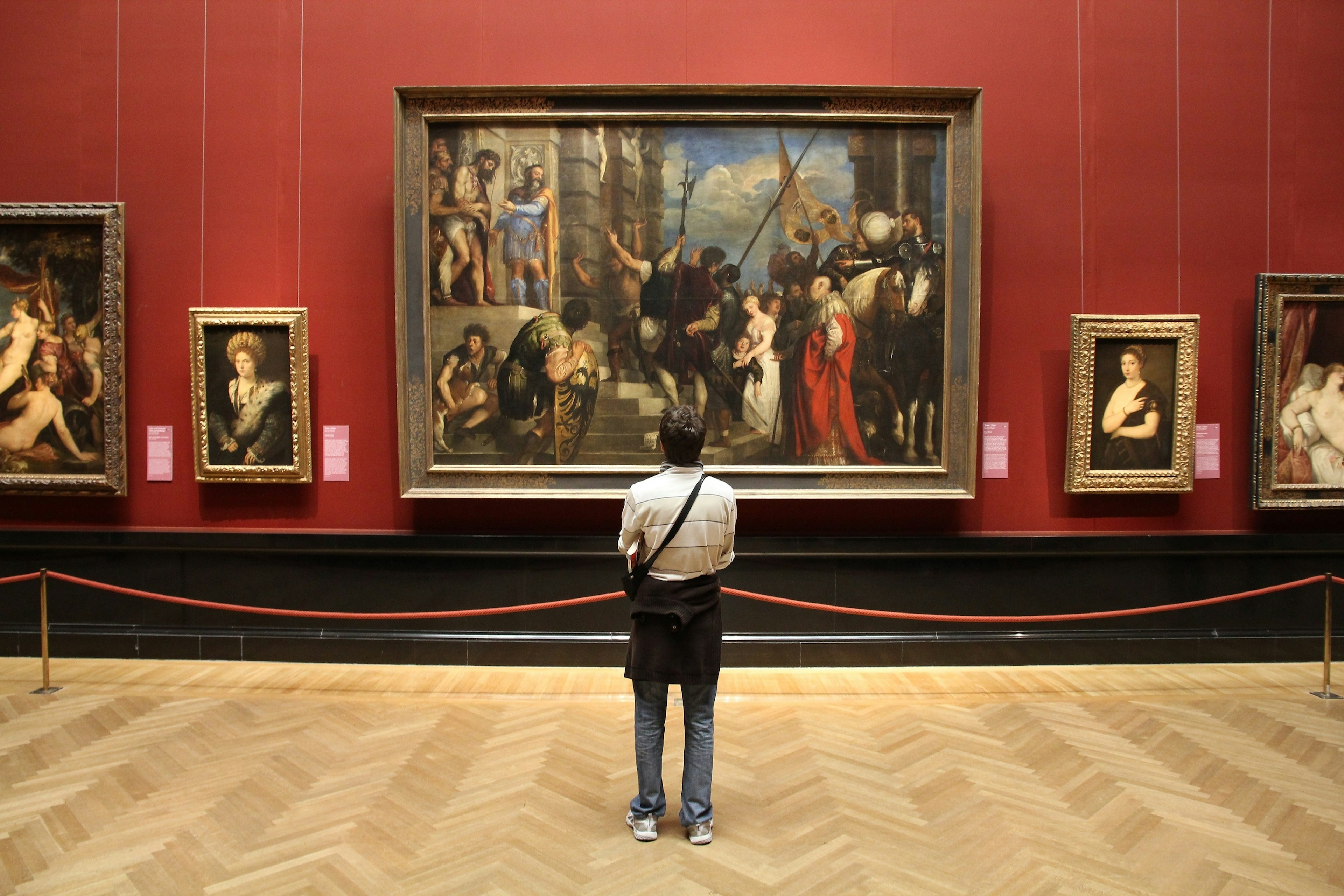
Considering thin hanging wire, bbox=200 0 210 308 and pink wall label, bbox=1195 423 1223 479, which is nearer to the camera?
thin hanging wire, bbox=200 0 210 308

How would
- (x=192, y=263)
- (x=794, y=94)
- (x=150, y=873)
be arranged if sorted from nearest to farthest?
(x=150, y=873), (x=794, y=94), (x=192, y=263)

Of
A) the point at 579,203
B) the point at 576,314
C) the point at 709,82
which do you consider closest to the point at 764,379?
the point at 576,314

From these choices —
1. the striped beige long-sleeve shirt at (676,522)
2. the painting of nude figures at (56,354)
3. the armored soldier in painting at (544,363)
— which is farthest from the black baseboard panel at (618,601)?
the striped beige long-sleeve shirt at (676,522)

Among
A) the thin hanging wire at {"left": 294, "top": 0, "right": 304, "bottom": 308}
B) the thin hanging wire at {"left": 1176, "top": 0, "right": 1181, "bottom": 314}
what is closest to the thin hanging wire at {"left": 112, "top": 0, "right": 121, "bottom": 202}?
the thin hanging wire at {"left": 294, "top": 0, "right": 304, "bottom": 308}

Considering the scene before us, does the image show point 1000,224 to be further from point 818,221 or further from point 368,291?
point 368,291

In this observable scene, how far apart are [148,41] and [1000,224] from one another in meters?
7.66

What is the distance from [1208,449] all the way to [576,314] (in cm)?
573

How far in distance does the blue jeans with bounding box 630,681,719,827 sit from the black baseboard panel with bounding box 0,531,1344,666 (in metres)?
2.70

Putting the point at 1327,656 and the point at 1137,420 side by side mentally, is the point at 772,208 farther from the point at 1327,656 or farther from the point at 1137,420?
the point at 1327,656

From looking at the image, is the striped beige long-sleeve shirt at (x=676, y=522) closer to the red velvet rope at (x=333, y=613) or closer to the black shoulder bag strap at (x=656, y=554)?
the black shoulder bag strap at (x=656, y=554)

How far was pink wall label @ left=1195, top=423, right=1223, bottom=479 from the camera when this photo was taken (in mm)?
6543

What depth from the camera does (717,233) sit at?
6.17 metres

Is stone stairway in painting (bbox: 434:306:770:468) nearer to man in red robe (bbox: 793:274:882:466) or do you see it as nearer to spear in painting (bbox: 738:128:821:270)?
man in red robe (bbox: 793:274:882:466)

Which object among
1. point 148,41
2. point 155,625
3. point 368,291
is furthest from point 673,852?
point 148,41
